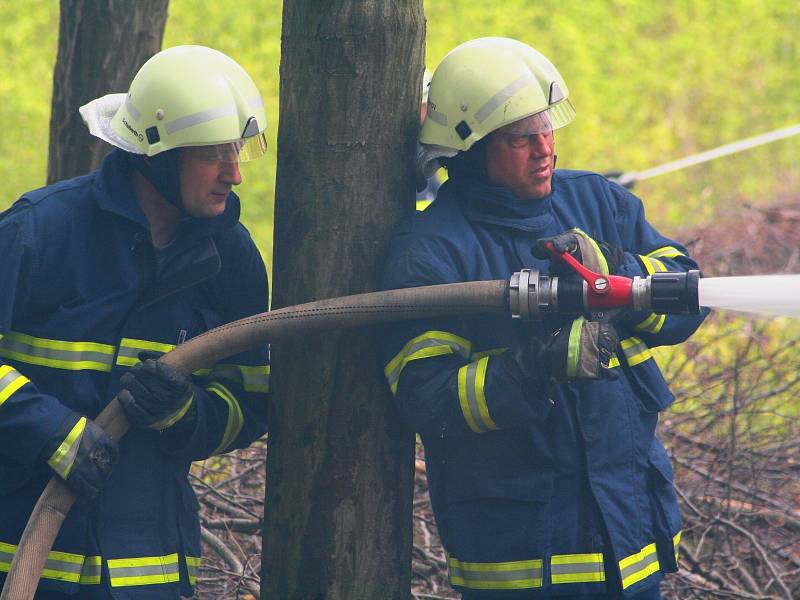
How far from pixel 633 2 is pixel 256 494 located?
13.0 m

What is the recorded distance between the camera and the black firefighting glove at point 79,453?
2924 millimetres

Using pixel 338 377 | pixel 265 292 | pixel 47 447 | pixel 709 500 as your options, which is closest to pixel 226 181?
pixel 265 292

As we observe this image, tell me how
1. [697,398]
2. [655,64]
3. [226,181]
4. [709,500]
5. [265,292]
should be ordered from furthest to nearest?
1. [655,64]
2. [697,398]
3. [709,500]
4. [265,292]
5. [226,181]

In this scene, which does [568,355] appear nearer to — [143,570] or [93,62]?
[143,570]

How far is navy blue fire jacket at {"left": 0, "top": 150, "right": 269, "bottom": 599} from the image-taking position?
9.69 feet

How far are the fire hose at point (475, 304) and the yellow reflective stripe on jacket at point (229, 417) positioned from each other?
0.31m

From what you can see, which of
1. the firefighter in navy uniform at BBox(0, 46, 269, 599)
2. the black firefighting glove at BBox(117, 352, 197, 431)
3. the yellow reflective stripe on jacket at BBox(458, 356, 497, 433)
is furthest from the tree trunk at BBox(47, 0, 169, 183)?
the yellow reflective stripe on jacket at BBox(458, 356, 497, 433)

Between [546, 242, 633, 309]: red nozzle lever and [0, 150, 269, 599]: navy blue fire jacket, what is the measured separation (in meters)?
0.89

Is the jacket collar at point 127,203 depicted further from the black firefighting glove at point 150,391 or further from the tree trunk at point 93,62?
the tree trunk at point 93,62

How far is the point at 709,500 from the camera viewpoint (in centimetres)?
471

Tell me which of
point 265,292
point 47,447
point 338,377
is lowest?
point 47,447

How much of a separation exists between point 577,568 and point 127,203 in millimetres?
1408

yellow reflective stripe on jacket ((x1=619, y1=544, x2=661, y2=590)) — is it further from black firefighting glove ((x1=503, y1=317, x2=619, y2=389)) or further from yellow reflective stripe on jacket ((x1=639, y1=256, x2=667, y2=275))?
yellow reflective stripe on jacket ((x1=639, y1=256, x2=667, y2=275))

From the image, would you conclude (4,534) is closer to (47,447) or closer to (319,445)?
(47,447)
